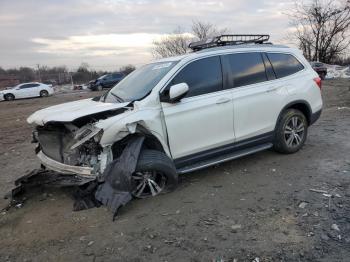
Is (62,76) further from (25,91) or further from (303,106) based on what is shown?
(303,106)

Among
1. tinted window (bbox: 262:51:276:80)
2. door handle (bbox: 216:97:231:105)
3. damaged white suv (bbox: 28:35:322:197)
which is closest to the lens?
damaged white suv (bbox: 28:35:322:197)

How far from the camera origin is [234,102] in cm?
561

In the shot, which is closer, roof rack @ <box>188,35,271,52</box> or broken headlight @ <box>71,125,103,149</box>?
broken headlight @ <box>71,125,103,149</box>

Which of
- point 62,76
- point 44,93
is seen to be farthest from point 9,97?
point 62,76

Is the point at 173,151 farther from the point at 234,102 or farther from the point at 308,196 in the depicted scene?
the point at 308,196

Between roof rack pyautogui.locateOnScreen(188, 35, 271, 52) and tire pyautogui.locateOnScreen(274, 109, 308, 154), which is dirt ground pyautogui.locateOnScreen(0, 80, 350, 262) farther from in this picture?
roof rack pyautogui.locateOnScreen(188, 35, 271, 52)

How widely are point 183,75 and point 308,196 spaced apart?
225 centimetres

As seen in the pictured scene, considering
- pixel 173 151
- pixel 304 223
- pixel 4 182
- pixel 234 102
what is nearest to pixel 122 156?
pixel 173 151

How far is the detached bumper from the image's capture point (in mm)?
4777

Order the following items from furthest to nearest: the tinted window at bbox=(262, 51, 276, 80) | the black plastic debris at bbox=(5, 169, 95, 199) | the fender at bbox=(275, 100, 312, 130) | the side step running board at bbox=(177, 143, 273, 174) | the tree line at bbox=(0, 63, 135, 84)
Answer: the tree line at bbox=(0, 63, 135, 84)
the fender at bbox=(275, 100, 312, 130)
the tinted window at bbox=(262, 51, 276, 80)
the side step running board at bbox=(177, 143, 273, 174)
the black plastic debris at bbox=(5, 169, 95, 199)

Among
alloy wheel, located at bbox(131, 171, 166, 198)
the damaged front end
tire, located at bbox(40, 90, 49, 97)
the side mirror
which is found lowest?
tire, located at bbox(40, 90, 49, 97)

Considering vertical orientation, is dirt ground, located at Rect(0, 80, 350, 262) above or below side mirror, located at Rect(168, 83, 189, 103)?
below

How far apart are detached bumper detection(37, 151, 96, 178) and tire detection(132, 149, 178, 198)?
0.56 meters

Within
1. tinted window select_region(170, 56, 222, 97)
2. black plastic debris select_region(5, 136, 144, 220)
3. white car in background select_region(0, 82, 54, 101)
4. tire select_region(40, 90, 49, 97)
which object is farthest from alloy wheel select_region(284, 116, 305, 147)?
A: tire select_region(40, 90, 49, 97)
